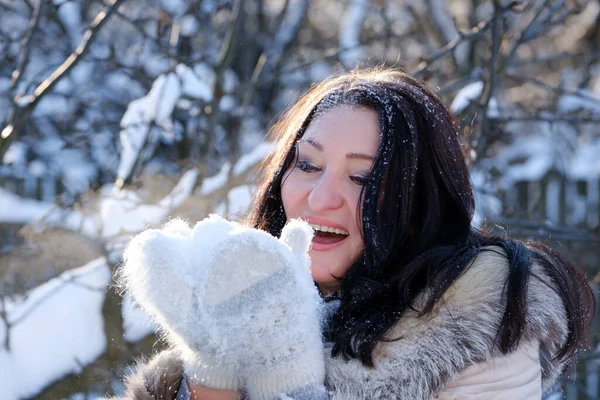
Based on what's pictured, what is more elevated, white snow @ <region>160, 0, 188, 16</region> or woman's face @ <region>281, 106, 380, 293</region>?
white snow @ <region>160, 0, 188, 16</region>

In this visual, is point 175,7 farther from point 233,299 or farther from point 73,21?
point 233,299

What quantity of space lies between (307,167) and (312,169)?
0.05 feet

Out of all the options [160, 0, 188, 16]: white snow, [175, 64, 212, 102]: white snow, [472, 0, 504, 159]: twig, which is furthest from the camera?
[160, 0, 188, 16]: white snow

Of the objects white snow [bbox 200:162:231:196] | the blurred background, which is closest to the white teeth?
the blurred background

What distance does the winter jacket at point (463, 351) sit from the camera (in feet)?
5.07

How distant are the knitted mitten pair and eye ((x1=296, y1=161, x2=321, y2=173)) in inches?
13.8

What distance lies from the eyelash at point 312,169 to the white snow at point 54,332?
4.26ft

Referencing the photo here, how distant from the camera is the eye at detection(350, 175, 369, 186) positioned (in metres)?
1.79

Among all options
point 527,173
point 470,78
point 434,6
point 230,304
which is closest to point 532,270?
point 230,304

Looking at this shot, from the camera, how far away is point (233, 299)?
1418mm

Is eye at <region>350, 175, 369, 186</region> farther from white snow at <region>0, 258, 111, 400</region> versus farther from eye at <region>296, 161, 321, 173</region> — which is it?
white snow at <region>0, 258, 111, 400</region>

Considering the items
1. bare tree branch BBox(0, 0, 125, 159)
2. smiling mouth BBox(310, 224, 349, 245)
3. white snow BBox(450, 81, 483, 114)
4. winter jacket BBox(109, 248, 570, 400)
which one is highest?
bare tree branch BBox(0, 0, 125, 159)

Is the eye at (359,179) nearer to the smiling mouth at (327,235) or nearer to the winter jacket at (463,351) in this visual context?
the smiling mouth at (327,235)

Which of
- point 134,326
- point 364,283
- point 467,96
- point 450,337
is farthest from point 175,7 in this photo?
point 450,337
